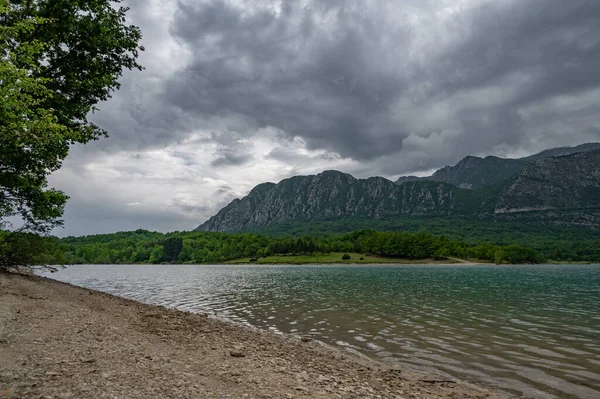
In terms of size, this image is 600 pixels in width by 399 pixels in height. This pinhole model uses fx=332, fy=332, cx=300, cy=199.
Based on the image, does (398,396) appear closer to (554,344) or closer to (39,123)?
(554,344)

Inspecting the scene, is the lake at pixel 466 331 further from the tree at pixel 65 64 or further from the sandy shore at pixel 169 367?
the tree at pixel 65 64

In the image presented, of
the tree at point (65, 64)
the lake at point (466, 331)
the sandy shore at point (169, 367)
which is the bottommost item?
the lake at point (466, 331)

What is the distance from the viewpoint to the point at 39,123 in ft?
44.9

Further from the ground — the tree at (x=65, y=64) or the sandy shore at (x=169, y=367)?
the tree at (x=65, y=64)

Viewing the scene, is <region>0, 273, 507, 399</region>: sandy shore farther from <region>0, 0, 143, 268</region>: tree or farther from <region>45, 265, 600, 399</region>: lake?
<region>0, 0, 143, 268</region>: tree

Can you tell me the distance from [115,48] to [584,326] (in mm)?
40968

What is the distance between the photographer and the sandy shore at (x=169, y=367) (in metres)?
8.80

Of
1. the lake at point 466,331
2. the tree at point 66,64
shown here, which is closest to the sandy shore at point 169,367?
the lake at point 466,331

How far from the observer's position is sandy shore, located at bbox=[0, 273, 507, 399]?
880 cm

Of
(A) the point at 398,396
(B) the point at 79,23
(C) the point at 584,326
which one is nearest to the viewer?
(A) the point at 398,396

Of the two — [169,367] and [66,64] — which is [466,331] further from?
[66,64]

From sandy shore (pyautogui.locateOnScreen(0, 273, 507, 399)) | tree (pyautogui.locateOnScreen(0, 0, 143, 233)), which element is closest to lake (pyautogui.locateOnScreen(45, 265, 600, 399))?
sandy shore (pyautogui.locateOnScreen(0, 273, 507, 399))

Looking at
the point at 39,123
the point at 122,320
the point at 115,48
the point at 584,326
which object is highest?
the point at 115,48

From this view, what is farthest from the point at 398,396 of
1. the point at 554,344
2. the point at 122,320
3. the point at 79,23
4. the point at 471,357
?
the point at 79,23
